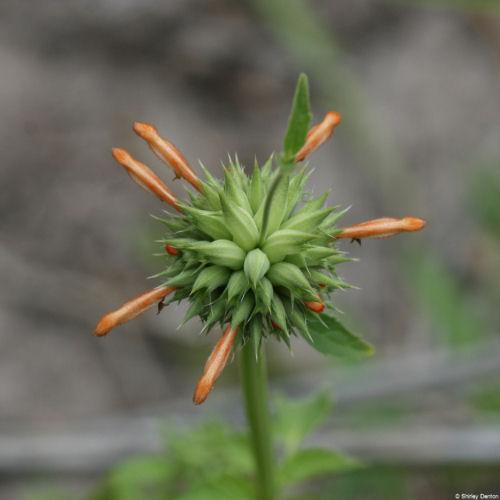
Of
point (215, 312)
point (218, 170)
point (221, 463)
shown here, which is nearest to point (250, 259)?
point (215, 312)

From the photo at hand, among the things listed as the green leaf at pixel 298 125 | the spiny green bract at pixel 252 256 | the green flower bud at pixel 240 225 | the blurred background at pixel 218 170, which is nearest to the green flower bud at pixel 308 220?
the spiny green bract at pixel 252 256

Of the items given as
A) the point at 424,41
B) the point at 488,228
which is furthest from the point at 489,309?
the point at 424,41

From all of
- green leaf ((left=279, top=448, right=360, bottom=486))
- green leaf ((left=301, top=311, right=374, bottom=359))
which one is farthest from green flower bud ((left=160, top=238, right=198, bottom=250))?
green leaf ((left=279, top=448, right=360, bottom=486))

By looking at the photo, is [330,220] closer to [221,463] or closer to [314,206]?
[314,206]

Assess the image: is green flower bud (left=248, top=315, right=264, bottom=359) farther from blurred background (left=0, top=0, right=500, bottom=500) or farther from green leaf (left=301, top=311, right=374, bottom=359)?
blurred background (left=0, top=0, right=500, bottom=500)

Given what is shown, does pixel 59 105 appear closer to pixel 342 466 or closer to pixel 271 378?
pixel 271 378

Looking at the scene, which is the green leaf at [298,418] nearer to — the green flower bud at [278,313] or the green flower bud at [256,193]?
the green flower bud at [278,313]
